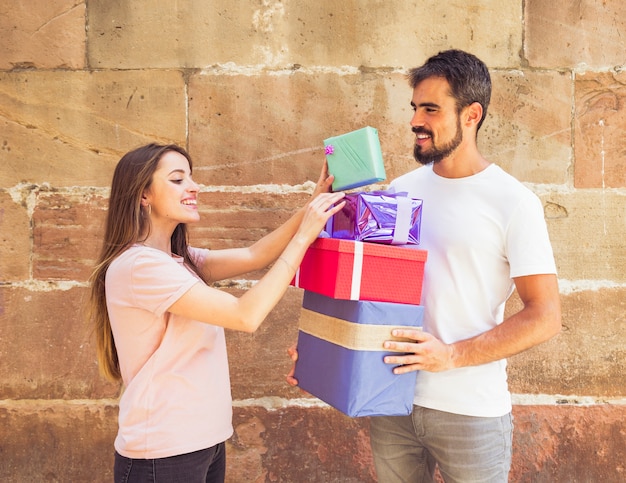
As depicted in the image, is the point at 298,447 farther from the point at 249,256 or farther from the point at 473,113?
the point at 473,113

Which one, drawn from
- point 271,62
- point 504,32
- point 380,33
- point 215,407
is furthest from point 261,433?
point 504,32

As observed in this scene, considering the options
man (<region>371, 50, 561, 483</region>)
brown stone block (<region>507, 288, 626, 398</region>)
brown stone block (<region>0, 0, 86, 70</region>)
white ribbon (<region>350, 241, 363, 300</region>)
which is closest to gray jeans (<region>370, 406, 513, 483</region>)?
man (<region>371, 50, 561, 483</region>)

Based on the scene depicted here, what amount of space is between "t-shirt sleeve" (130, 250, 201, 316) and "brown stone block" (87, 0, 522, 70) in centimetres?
148

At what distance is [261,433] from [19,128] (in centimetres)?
189

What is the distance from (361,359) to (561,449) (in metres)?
1.73

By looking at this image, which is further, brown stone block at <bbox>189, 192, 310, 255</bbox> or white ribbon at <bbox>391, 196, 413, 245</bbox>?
brown stone block at <bbox>189, 192, 310, 255</bbox>

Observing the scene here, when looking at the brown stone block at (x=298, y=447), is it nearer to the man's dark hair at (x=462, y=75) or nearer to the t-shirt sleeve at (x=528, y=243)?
the t-shirt sleeve at (x=528, y=243)

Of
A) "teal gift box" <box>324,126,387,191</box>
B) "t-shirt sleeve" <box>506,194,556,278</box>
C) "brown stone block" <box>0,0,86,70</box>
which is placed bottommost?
"t-shirt sleeve" <box>506,194,556,278</box>

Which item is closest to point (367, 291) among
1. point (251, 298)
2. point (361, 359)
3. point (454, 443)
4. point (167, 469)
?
point (361, 359)

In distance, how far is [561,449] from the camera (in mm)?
2922

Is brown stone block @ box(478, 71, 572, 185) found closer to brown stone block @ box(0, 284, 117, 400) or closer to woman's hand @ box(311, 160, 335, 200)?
woman's hand @ box(311, 160, 335, 200)

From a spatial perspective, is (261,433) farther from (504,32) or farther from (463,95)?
(504,32)

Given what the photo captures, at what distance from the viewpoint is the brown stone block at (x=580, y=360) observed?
294cm

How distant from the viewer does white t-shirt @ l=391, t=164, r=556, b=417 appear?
72.5 inches
